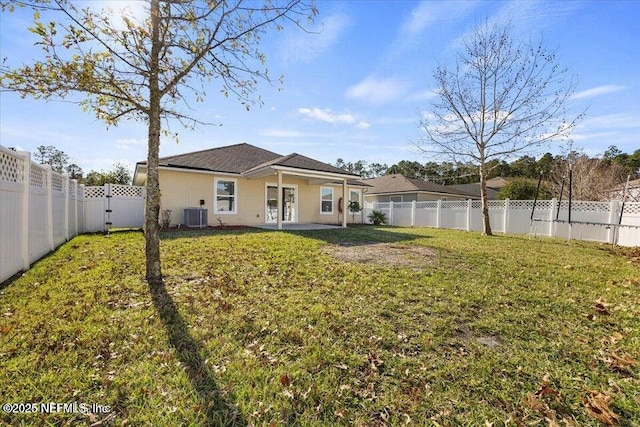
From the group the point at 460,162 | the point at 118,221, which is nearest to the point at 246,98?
the point at 118,221

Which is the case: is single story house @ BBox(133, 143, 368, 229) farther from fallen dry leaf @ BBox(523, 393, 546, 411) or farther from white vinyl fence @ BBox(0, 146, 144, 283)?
fallen dry leaf @ BBox(523, 393, 546, 411)

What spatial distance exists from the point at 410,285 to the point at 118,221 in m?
13.1

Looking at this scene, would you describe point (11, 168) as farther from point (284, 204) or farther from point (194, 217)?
point (284, 204)

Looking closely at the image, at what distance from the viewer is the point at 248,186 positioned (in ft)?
49.2

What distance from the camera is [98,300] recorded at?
3916mm

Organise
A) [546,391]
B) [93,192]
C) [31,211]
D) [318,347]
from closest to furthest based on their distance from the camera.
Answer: [546,391] < [318,347] < [31,211] < [93,192]

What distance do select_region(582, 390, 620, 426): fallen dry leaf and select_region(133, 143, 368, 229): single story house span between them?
951 cm

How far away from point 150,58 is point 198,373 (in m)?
4.60

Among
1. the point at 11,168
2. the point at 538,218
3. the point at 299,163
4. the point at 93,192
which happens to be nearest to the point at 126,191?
the point at 93,192

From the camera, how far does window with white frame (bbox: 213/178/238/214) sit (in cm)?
1415

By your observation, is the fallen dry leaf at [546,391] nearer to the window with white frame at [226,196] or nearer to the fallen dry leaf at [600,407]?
the fallen dry leaf at [600,407]

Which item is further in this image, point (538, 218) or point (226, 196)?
point (226, 196)

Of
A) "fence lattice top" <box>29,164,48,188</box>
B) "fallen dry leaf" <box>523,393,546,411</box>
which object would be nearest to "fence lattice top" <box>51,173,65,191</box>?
"fence lattice top" <box>29,164,48,188</box>

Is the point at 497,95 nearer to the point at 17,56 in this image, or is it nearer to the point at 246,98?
the point at 246,98
